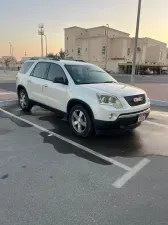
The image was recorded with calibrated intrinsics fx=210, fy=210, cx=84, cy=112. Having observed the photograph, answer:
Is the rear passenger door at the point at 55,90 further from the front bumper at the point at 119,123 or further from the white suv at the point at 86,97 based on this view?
the front bumper at the point at 119,123

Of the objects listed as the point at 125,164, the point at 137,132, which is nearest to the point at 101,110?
the point at 125,164

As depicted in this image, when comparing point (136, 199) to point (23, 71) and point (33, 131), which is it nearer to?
point (33, 131)

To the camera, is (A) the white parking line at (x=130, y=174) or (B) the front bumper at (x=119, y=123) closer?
(A) the white parking line at (x=130, y=174)

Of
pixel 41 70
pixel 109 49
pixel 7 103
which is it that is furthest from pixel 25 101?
pixel 109 49

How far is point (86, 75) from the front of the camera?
566 centimetres

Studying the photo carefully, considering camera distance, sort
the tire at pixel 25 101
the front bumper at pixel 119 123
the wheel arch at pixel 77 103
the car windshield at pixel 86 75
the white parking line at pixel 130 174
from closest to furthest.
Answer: the white parking line at pixel 130 174, the front bumper at pixel 119 123, the wheel arch at pixel 77 103, the car windshield at pixel 86 75, the tire at pixel 25 101

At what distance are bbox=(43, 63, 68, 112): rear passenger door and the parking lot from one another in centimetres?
71

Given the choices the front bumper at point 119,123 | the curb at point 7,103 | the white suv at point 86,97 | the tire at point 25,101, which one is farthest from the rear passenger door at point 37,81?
the front bumper at point 119,123

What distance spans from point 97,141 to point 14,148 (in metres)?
1.81

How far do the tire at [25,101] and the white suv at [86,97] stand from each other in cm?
45

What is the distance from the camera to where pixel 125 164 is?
3785mm

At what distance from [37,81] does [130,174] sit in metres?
4.19

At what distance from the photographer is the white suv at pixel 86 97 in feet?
14.7

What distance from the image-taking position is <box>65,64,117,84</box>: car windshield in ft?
17.6
